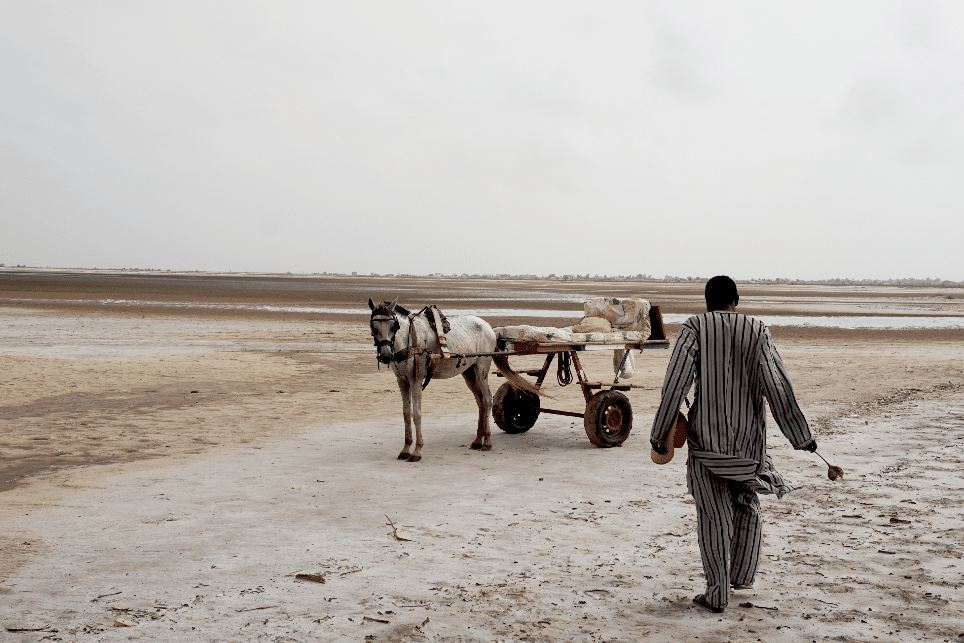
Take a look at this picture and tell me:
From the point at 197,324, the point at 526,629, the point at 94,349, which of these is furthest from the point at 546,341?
the point at 197,324

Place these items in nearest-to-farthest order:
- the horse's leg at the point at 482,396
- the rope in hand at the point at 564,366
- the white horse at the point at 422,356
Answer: the white horse at the point at 422,356, the horse's leg at the point at 482,396, the rope in hand at the point at 564,366

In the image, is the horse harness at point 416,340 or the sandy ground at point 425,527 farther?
the horse harness at point 416,340

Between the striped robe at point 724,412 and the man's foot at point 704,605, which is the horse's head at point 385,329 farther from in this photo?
the man's foot at point 704,605

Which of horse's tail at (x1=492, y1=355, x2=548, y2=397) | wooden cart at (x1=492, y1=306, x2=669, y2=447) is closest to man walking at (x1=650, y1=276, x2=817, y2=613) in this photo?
wooden cart at (x1=492, y1=306, x2=669, y2=447)

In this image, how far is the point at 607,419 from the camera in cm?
1139

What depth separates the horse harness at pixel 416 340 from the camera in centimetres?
1018

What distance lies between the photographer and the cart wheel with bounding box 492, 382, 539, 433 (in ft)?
41.0

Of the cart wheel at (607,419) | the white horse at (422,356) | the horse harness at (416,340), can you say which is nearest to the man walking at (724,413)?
the white horse at (422,356)

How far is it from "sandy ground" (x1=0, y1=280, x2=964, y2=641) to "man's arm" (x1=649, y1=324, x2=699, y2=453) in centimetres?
127

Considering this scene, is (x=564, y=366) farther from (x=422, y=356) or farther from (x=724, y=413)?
(x=724, y=413)

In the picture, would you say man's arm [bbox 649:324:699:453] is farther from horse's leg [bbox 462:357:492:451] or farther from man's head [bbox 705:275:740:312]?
horse's leg [bbox 462:357:492:451]

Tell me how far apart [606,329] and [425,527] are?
5.26m

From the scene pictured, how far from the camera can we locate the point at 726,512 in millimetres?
5512

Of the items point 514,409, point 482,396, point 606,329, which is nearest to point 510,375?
point 482,396
